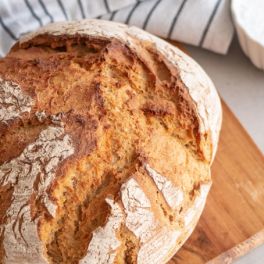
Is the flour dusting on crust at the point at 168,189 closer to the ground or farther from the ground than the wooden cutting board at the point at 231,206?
farther from the ground

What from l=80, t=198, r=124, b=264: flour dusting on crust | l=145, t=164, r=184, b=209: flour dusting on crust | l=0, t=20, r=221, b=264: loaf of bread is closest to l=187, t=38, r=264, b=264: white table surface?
l=0, t=20, r=221, b=264: loaf of bread

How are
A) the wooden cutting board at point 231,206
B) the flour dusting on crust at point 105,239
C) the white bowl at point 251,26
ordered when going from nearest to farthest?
the flour dusting on crust at point 105,239, the wooden cutting board at point 231,206, the white bowl at point 251,26

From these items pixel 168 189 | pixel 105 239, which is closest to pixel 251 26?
pixel 168 189

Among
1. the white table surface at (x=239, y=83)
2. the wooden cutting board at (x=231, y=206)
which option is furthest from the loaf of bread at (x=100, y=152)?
the white table surface at (x=239, y=83)

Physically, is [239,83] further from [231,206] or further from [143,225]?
[143,225]

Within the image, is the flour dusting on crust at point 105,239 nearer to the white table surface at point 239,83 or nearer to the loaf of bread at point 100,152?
the loaf of bread at point 100,152

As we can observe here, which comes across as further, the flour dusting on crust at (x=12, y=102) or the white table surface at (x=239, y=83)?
the white table surface at (x=239, y=83)

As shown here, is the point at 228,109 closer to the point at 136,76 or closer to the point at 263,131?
the point at 263,131

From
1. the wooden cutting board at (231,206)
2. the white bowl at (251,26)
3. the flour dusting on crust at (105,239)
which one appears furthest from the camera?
the white bowl at (251,26)
